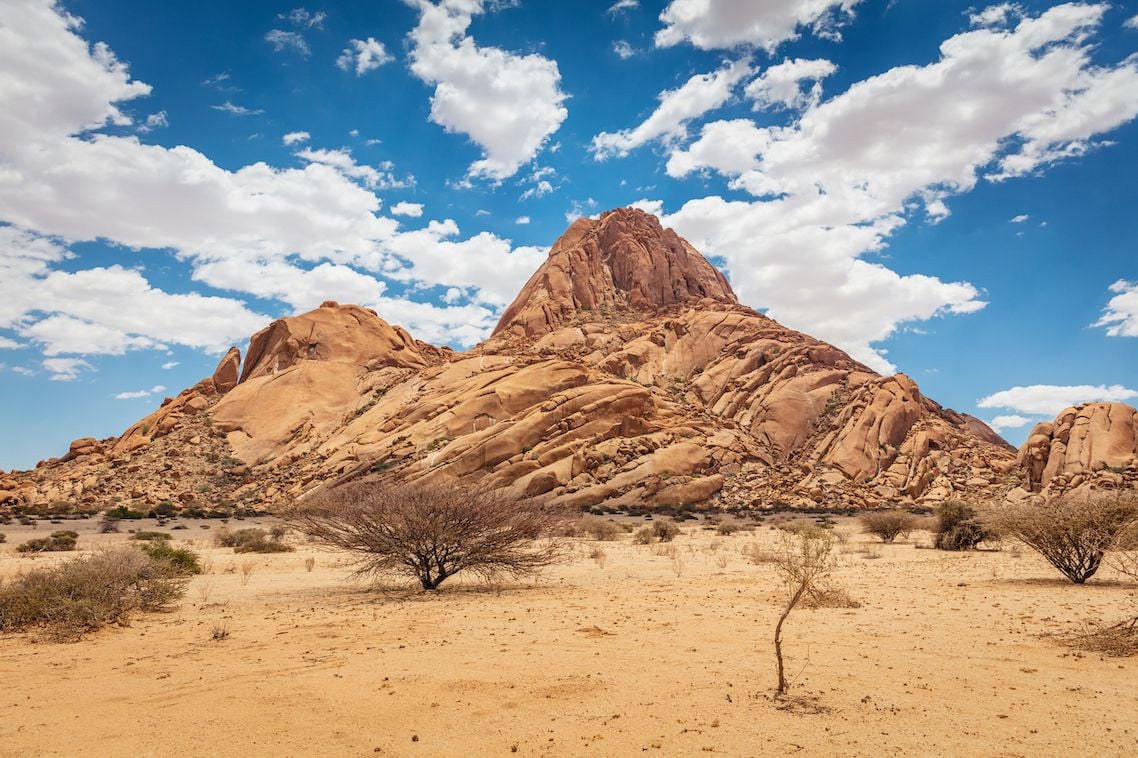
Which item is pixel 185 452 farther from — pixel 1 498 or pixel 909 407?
pixel 909 407

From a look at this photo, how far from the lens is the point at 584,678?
859cm

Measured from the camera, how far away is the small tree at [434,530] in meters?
16.1

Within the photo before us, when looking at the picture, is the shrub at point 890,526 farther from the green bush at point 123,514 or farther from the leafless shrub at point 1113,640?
the green bush at point 123,514

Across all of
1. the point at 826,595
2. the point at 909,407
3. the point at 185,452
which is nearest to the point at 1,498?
the point at 185,452

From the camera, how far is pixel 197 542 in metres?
33.7

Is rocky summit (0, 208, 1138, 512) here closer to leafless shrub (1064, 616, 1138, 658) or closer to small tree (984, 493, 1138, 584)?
small tree (984, 493, 1138, 584)

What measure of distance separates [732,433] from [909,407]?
1875 cm

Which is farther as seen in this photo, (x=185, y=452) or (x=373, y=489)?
(x=185, y=452)

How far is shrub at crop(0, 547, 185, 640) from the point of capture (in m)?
12.0

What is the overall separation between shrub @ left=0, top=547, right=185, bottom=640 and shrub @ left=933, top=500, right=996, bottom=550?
24003mm

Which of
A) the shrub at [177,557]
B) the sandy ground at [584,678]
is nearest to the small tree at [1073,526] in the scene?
the sandy ground at [584,678]

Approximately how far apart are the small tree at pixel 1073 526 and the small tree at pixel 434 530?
11.2 m

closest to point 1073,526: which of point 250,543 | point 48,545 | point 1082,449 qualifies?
point 250,543

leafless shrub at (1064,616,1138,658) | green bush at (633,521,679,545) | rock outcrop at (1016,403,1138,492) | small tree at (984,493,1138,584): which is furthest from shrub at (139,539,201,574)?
rock outcrop at (1016,403,1138,492)
